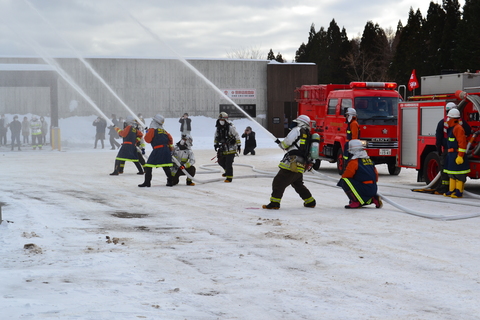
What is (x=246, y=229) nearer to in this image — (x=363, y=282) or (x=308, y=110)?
(x=363, y=282)

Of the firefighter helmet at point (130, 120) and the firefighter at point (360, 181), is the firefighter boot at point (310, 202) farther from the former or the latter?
the firefighter helmet at point (130, 120)

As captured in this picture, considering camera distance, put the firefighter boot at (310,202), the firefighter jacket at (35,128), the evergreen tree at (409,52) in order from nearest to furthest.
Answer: the firefighter boot at (310,202) < the firefighter jacket at (35,128) < the evergreen tree at (409,52)

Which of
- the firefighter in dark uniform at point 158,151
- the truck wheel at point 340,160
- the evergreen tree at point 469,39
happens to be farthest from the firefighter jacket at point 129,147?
the evergreen tree at point 469,39

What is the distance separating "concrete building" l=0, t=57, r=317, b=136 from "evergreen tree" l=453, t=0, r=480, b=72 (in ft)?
30.6

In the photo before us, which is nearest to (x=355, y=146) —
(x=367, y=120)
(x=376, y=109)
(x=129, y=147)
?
(x=367, y=120)

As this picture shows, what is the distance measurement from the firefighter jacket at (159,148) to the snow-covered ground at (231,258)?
160 cm

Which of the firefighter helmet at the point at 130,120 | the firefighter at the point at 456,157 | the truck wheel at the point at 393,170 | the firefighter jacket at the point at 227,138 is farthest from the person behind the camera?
the truck wheel at the point at 393,170

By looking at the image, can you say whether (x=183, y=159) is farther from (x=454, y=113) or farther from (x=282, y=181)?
(x=454, y=113)

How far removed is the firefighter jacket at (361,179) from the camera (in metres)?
10.7

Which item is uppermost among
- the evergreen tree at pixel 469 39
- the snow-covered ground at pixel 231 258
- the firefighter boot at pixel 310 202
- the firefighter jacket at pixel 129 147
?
the evergreen tree at pixel 469 39

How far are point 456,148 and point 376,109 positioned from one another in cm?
558

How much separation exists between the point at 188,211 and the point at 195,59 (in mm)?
31198

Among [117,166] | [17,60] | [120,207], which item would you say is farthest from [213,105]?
[120,207]

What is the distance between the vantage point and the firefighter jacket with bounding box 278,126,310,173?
10484mm
